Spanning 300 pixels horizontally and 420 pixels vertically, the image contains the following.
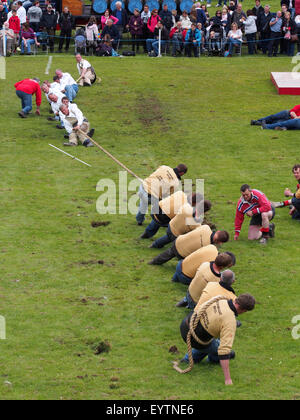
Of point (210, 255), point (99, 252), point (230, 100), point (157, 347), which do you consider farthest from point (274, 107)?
point (157, 347)

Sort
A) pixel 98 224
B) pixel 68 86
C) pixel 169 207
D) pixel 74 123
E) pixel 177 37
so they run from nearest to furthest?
pixel 169 207 < pixel 98 224 < pixel 74 123 < pixel 68 86 < pixel 177 37

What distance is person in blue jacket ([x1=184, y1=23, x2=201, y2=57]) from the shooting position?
3469 centimetres

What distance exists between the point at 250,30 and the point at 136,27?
548cm

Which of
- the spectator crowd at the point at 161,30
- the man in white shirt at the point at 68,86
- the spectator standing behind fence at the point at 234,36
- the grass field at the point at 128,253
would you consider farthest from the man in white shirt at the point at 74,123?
the spectator standing behind fence at the point at 234,36

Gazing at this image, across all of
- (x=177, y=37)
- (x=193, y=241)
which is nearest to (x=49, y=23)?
(x=177, y=37)

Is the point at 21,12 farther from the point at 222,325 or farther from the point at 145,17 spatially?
the point at 222,325

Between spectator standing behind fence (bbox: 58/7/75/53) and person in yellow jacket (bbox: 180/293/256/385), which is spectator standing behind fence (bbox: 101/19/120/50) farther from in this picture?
person in yellow jacket (bbox: 180/293/256/385)

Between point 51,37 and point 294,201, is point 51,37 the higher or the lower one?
the higher one

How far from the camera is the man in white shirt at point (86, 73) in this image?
29.4m

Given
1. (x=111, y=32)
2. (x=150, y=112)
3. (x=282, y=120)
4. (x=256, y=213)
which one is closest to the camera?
(x=256, y=213)

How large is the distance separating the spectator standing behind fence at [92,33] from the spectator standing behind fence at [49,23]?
2.16m

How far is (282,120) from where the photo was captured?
998 inches

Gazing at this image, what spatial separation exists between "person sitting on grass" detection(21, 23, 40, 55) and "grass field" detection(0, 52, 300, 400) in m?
4.54

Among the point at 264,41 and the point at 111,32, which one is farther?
the point at 264,41
